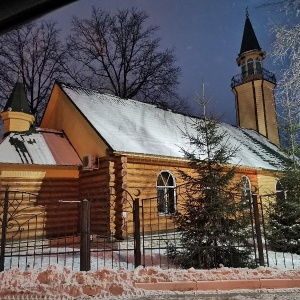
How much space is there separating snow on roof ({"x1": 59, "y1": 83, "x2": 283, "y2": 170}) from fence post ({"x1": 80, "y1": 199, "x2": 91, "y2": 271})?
4.29 metres

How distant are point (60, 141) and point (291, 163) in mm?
9064

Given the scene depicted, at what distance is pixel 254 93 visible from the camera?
81.9 ft

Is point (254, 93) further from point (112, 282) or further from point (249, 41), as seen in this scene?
point (112, 282)

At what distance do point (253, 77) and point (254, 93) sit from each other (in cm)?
132

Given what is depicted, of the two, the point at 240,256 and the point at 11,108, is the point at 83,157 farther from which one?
the point at 240,256

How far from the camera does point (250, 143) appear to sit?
1955 cm

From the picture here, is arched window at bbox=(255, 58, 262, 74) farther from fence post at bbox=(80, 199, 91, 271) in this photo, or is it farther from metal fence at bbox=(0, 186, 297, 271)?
fence post at bbox=(80, 199, 91, 271)

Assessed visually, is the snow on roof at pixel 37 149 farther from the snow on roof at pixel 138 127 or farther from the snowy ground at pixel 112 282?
the snowy ground at pixel 112 282

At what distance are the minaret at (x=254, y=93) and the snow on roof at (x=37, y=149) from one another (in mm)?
17003

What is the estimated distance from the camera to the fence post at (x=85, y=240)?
5.98m

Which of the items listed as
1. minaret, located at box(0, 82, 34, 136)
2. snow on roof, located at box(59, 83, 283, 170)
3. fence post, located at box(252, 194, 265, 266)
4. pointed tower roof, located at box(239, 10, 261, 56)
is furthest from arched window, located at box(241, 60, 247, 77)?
fence post, located at box(252, 194, 265, 266)

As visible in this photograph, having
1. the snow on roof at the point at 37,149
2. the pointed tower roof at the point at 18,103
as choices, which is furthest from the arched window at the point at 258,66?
the pointed tower roof at the point at 18,103

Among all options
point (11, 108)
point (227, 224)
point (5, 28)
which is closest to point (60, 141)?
point (11, 108)

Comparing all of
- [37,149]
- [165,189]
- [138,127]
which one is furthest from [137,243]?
[138,127]
